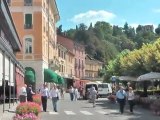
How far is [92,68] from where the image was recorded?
158125 millimetres

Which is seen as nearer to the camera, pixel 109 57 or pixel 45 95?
pixel 45 95

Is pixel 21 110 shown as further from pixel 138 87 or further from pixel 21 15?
pixel 138 87

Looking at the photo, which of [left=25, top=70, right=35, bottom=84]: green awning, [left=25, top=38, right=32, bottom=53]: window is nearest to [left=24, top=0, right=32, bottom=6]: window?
[left=25, top=38, right=32, bottom=53]: window

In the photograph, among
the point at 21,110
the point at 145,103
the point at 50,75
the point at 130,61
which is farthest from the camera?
the point at 50,75

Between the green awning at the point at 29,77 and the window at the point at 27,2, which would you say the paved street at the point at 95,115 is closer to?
the green awning at the point at 29,77

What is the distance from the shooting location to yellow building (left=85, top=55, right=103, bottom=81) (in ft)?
502

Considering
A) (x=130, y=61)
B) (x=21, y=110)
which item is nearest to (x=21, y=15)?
(x=130, y=61)

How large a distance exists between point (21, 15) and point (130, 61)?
14.8m

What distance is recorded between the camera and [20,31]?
207 feet

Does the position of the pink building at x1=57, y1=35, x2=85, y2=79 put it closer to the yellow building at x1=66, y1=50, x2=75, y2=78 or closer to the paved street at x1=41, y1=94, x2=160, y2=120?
the yellow building at x1=66, y1=50, x2=75, y2=78

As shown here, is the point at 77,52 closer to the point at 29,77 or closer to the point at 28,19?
the point at 28,19

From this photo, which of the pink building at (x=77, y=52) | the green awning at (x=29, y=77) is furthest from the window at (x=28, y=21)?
the pink building at (x=77, y=52)

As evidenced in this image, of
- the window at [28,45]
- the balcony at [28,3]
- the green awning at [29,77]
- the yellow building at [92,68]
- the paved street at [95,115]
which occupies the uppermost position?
the balcony at [28,3]

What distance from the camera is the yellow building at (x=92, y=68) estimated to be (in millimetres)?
153000
